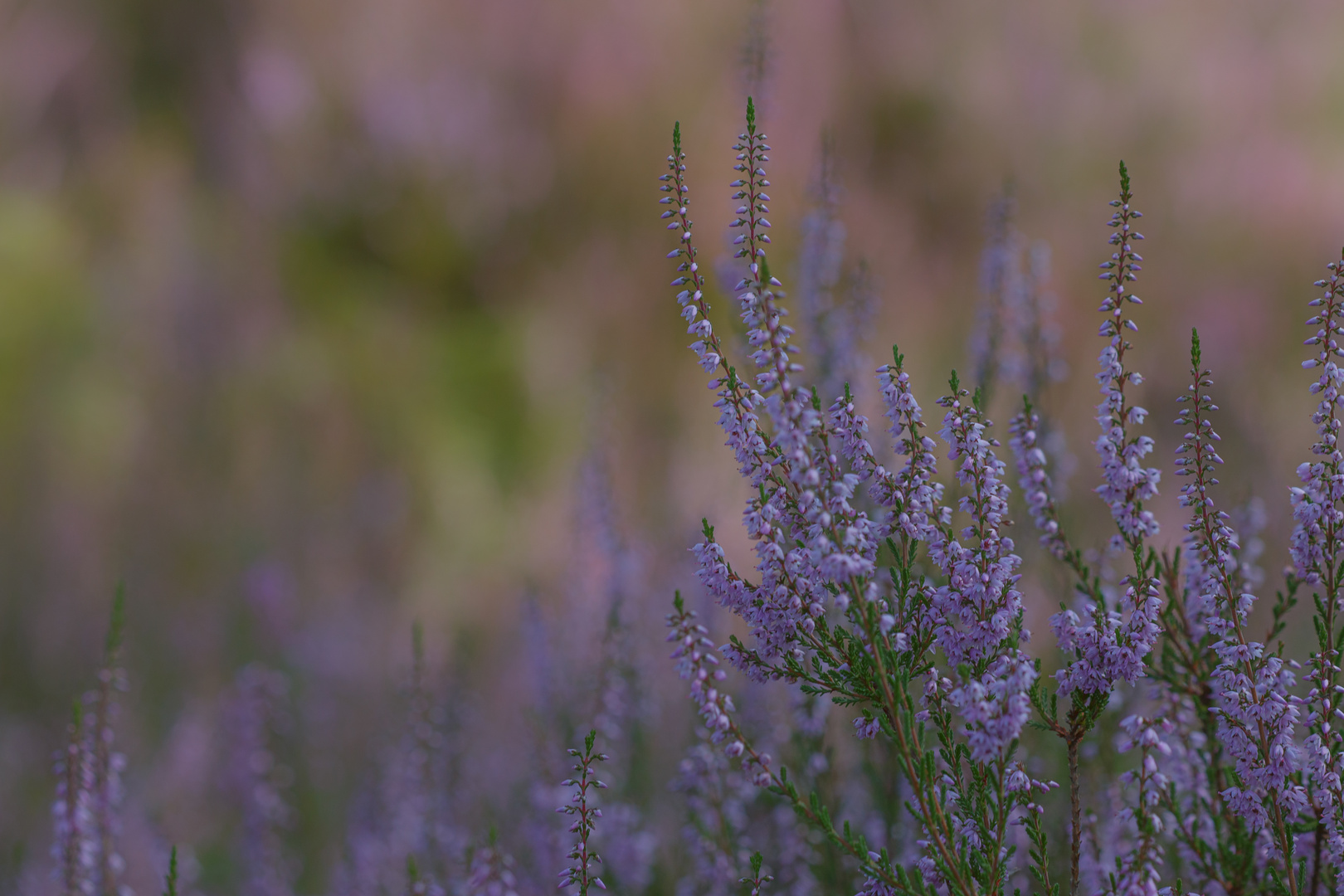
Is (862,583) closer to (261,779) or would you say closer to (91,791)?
(91,791)

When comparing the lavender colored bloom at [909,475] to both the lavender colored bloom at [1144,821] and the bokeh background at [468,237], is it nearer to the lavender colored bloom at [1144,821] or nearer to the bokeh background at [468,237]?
the lavender colored bloom at [1144,821]

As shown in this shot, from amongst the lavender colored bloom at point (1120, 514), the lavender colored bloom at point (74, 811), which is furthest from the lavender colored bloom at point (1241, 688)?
the lavender colored bloom at point (74, 811)

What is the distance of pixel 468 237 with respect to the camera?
762 cm

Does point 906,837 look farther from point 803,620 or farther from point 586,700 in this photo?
point 803,620

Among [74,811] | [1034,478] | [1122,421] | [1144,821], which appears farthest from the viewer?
[74,811]

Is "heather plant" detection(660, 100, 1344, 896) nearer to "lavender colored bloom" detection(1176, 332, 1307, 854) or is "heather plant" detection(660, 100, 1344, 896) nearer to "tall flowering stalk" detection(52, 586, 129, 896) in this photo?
"lavender colored bloom" detection(1176, 332, 1307, 854)

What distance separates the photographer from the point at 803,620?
164 centimetres

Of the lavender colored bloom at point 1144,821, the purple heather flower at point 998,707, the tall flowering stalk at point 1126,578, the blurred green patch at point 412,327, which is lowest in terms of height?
the lavender colored bloom at point 1144,821

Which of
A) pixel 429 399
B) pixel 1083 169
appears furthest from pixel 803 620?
pixel 1083 169

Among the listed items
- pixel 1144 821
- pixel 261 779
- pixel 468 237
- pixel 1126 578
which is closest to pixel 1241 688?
pixel 1126 578

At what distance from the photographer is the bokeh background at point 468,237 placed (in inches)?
283

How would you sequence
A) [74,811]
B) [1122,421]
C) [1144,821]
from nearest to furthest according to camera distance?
[1144,821]
[1122,421]
[74,811]

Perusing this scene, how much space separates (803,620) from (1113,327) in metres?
0.82

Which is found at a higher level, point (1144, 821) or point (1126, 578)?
point (1126, 578)
